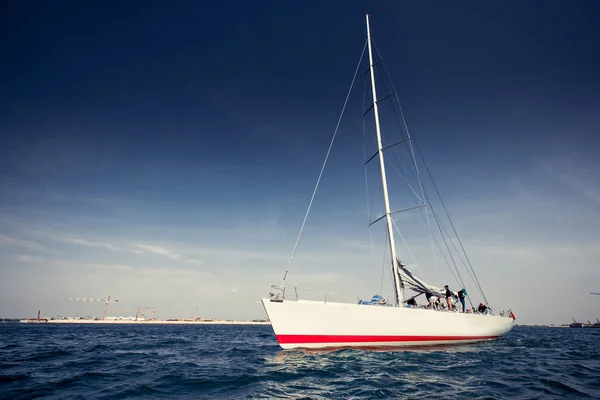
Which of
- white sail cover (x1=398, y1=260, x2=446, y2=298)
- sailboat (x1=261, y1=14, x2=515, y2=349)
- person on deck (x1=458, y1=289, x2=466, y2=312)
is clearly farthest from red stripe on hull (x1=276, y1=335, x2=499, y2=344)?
person on deck (x1=458, y1=289, x2=466, y2=312)

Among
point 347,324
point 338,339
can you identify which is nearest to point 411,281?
point 347,324

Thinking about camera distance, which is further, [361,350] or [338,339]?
[361,350]

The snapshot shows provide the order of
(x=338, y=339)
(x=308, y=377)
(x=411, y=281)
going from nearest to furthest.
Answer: (x=308, y=377)
(x=338, y=339)
(x=411, y=281)

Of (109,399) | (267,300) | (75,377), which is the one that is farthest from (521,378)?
(75,377)

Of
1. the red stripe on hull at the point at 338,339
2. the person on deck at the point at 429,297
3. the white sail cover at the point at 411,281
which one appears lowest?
the red stripe on hull at the point at 338,339

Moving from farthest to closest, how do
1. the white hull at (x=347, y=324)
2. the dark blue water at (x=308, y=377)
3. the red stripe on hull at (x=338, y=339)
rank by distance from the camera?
the red stripe on hull at (x=338, y=339)
the white hull at (x=347, y=324)
the dark blue water at (x=308, y=377)

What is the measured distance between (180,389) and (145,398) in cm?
104

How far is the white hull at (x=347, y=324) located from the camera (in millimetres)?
12570

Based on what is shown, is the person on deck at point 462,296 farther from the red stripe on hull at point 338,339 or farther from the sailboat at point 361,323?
the red stripe on hull at point 338,339

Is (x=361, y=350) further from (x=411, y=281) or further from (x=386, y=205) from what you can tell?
(x=386, y=205)

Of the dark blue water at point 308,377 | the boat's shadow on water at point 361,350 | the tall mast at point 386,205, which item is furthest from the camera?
the tall mast at point 386,205

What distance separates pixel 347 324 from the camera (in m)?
12.9

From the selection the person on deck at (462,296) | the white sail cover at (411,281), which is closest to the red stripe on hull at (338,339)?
the white sail cover at (411,281)

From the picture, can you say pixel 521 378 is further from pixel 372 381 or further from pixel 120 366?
pixel 120 366
